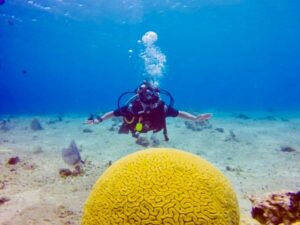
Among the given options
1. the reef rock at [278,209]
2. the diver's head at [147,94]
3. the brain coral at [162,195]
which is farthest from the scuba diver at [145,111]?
the reef rock at [278,209]

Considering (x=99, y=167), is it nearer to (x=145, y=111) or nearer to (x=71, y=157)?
(x=71, y=157)

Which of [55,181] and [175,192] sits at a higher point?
[55,181]

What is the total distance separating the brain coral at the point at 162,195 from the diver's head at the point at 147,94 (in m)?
3.40

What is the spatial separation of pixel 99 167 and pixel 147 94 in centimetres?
260

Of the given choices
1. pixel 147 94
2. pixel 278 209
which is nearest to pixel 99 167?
pixel 147 94

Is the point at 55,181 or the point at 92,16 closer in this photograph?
the point at 55,181

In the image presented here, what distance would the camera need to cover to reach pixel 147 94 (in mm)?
6777

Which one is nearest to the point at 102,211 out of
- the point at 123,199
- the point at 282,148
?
the point at 123,199

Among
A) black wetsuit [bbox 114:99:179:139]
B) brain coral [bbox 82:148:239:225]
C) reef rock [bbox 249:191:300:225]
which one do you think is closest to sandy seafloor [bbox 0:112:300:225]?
reef rock [bbox 249:191:300:225]

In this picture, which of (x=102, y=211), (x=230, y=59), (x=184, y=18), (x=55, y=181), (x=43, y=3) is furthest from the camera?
(x=230, y=59)

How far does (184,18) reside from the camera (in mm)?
42344

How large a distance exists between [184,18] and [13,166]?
127ft

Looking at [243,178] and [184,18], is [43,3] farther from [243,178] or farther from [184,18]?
[243,178]

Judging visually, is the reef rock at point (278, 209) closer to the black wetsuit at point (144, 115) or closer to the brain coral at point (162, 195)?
the brain coral at point (162, 195)
